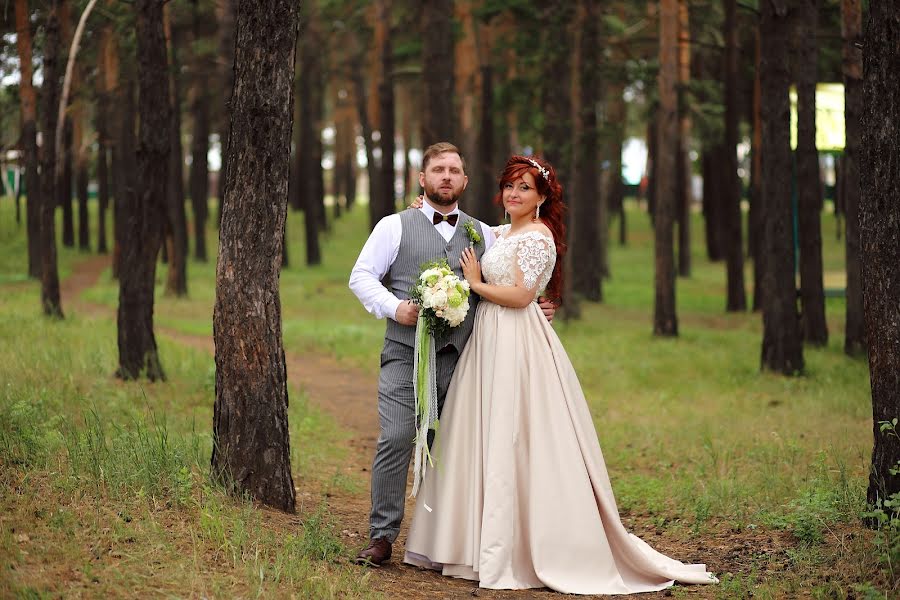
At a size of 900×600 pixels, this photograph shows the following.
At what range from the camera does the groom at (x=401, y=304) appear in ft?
21.5

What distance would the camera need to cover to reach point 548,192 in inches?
272

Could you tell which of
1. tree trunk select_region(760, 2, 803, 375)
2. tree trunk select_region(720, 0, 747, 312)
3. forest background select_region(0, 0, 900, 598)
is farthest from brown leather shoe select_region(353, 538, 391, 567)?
tree trunk select_region(720, 0, 747, 312)

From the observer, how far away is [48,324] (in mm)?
16375

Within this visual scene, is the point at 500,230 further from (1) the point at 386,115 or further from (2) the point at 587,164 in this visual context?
(1) the point at 386,115

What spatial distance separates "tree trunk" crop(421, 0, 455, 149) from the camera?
62.3ft

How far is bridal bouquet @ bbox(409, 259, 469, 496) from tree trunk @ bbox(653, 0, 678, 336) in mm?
12872

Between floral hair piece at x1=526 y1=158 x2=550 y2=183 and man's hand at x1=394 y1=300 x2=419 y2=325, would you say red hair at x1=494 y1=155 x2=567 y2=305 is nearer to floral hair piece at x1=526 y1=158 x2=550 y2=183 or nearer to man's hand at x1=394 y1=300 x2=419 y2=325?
floral hair piece at x1=526 y1=158 x2=550 y2=183

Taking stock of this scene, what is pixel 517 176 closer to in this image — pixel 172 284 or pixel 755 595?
pixel 755 595

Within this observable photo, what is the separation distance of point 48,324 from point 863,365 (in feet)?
39.1

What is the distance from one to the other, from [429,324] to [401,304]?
208 millimetres

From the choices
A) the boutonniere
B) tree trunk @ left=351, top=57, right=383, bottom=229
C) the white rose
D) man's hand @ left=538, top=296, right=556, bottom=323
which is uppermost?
tree trunk @ left=351, top=57, right=383, bottom=229

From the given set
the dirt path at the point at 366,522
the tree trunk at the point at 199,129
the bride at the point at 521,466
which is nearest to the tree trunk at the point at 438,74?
the dirt path at the point at 366,522

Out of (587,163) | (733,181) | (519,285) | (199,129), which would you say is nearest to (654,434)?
(519,285)

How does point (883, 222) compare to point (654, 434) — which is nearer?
point (883, 222)
